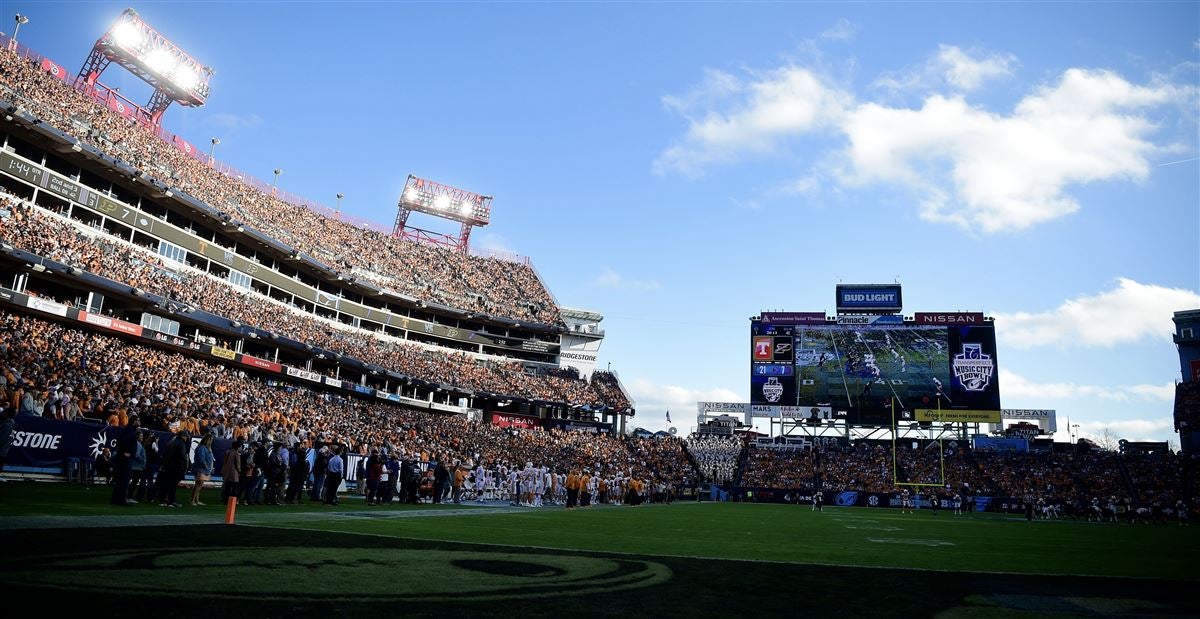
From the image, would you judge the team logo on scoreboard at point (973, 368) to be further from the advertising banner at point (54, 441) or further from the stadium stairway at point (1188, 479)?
the advertising banner at point (54, 441)

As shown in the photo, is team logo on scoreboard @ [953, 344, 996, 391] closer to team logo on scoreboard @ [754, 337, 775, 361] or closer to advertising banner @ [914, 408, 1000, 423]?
advertising banner @ [914, 408, 1000, 423]

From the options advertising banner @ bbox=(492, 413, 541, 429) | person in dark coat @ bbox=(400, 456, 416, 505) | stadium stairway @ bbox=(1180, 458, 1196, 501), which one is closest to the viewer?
person in dark coat @ bbox=(400, 456, 416, 505)

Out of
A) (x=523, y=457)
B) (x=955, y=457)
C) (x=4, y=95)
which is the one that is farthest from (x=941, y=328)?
(x=4, y=95)

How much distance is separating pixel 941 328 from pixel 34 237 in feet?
194

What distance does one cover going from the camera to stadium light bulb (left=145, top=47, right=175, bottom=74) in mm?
59594

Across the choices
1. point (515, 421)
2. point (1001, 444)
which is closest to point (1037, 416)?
point (1001, 444)

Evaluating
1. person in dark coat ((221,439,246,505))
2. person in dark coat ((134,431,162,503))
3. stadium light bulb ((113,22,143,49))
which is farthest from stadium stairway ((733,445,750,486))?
stadium light bulb ((113,22,143,49))

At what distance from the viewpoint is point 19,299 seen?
112ft

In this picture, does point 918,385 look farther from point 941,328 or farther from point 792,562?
point 792,562

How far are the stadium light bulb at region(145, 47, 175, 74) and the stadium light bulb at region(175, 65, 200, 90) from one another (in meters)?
0.77

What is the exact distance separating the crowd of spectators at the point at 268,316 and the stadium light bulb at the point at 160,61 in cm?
2081

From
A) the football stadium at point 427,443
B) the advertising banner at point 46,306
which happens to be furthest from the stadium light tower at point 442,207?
the advertising banner at point 46,306

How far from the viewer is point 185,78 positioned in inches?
2480

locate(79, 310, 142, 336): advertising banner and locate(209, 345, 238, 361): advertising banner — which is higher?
locate(79, 310, 142, 336): advertising banner
